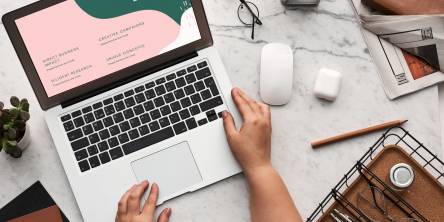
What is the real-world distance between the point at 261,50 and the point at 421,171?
1.24 feet

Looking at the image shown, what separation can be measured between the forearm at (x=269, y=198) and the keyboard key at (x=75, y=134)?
0.33 meters

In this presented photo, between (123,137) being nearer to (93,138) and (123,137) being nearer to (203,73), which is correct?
(93,138)

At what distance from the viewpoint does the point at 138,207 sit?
101 centimetres

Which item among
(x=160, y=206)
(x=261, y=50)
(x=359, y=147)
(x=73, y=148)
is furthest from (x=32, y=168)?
(x=359, y=147)

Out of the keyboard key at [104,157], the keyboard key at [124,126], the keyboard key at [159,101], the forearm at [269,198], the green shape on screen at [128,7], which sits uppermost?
the green shape on screen at [128,7]

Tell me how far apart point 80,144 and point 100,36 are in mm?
210

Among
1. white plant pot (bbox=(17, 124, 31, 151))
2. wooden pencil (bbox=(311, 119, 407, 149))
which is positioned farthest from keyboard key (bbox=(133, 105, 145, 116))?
wooden pencil (bbox=(311, 119, 407, 149))

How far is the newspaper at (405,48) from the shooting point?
104 centimetres

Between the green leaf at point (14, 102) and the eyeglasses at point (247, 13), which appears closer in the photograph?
the green leaf at point (14, 102)

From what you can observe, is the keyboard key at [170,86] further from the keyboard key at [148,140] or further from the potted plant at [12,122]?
the potted plant at [12,122]

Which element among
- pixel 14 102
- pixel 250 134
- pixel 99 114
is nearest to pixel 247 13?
pixel 250 134

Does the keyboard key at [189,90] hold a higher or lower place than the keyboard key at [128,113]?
higher

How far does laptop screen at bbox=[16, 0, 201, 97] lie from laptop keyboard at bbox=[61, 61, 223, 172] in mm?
59

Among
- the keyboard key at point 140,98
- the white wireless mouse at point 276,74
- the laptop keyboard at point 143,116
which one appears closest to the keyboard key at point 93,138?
the laptop keyboard at point 143,116
